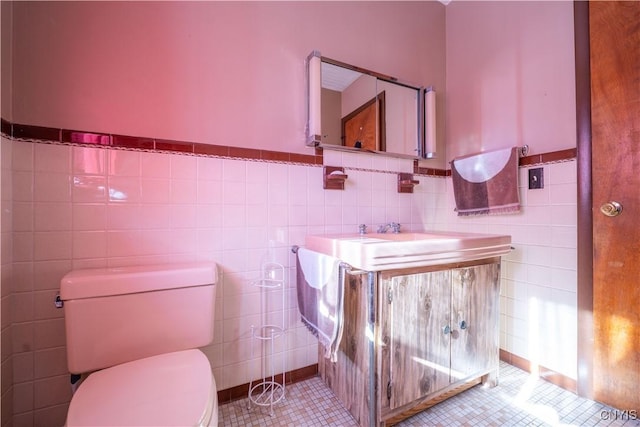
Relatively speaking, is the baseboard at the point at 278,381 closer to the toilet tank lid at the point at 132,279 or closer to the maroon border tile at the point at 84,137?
the toilet tank lid at the point at 132,279

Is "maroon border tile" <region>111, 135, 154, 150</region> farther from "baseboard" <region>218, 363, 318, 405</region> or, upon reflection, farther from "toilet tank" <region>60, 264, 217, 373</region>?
"baseboard" <region>218, 363, 318, 405</region>

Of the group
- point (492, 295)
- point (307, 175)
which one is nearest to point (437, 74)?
point (307, 175)

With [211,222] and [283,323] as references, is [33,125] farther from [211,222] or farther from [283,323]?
[283,323]

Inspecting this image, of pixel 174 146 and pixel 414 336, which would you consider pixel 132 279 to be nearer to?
pixel 174 146

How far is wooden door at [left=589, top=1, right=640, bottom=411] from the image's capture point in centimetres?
128

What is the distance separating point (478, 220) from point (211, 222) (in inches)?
68.7

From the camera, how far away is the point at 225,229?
145cm

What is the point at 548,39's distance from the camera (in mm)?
1588

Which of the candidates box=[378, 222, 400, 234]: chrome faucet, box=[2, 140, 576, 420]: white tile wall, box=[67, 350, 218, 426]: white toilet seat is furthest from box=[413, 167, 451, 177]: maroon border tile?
box=[67, 350, 218, 426]: white toilet seat

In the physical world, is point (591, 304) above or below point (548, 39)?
below

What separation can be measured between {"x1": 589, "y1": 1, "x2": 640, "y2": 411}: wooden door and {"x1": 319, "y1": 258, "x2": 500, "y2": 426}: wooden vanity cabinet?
46cm

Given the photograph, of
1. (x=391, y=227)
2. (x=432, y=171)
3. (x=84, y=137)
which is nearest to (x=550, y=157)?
(x=432, y=171)

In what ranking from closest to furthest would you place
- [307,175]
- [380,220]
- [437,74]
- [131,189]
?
Answer: [131,189] → [307,175] → [380,220] → [437,74]

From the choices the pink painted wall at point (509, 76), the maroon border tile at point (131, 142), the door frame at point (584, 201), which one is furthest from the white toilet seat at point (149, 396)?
the pink painted wall at point (509, 76)
